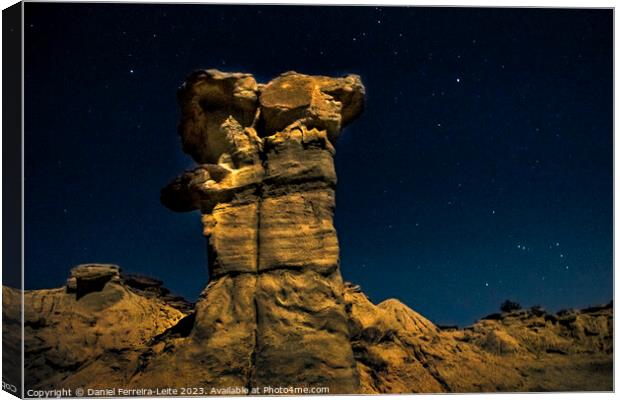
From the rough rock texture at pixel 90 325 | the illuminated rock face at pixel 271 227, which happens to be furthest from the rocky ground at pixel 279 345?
the illuminated rock face at pixel 271 227

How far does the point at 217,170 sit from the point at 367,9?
12.8 feet

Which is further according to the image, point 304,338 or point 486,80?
point 486,80

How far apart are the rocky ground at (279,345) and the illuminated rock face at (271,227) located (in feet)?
0.46

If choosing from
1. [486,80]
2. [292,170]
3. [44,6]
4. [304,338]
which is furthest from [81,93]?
[486,80]

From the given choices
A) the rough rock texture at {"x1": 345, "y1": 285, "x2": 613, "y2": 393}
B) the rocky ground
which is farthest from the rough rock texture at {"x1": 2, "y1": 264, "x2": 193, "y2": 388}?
the rough rock texture at {"x1": 345, "y1": 285, "x2": 613, "y2": 393}

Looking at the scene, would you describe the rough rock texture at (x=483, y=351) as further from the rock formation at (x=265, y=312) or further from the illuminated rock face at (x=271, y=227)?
the illuminated rock face at (x=271, y=227)

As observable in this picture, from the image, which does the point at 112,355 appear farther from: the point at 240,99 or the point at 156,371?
the point at 240,99

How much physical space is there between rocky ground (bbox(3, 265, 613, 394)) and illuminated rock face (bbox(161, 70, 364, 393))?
14 centimetres

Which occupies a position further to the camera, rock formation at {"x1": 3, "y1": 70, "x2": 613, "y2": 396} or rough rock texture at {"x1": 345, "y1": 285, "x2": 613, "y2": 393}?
rough rock texture at {"x1": 345, "y1": 285, "x2": 613, "y2": 393}

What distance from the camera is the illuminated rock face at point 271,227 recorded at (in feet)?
69.1

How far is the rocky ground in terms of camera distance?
68.6 feet

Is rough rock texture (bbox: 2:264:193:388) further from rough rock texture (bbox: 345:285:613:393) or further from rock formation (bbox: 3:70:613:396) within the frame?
rough rock texture (bbox: 345:285:613:393)

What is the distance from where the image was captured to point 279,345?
2108 centimetres

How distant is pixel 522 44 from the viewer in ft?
74.2
